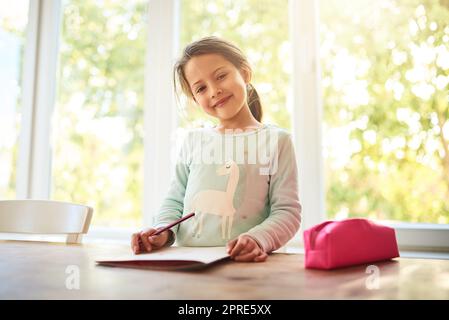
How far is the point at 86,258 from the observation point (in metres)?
0.68

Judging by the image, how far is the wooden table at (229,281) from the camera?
43cm

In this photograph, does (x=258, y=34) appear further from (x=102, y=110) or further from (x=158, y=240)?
(x=158, y=240)

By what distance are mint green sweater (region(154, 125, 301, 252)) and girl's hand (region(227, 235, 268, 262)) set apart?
0.13 meters

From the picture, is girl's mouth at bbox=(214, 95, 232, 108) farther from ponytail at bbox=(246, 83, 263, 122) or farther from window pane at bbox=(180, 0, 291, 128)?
window pane at bbox=(180, 0, 291, 128)

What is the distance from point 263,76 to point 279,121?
183mm

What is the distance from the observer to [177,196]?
974 millimetres

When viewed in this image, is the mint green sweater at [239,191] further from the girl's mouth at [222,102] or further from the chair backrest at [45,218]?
the chair backrest at [45,218]

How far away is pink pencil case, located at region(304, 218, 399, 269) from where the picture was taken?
0.56 meters

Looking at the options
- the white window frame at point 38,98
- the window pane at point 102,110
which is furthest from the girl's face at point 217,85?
the white window frame at point 38,98

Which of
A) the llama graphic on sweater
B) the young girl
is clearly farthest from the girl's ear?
the llama graphic on sweater

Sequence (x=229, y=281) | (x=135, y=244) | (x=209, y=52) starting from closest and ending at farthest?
(x=229, y=281) < (x=135, y=244) < (x=209, y=52)

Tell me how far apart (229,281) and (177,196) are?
506 mm

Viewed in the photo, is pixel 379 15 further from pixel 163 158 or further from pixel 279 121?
pixel 163 158
